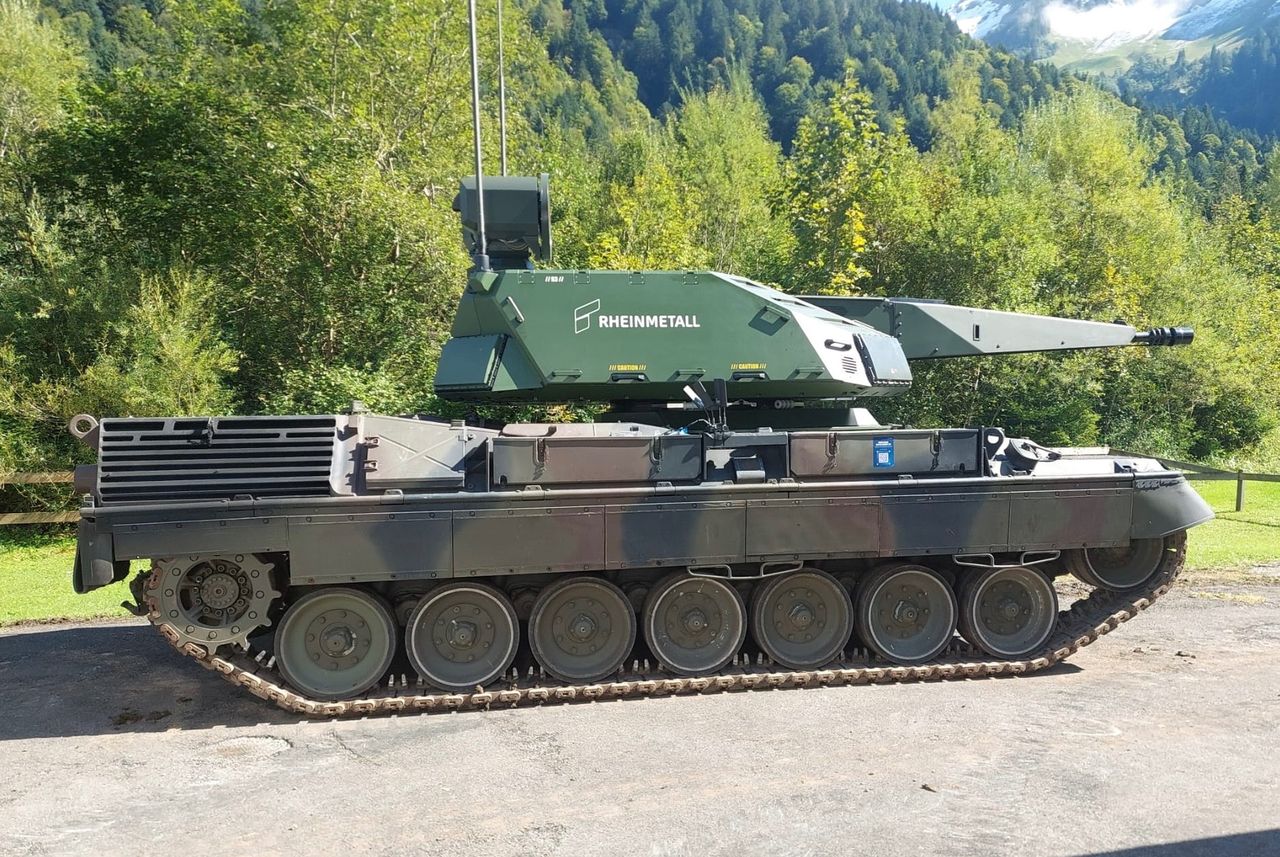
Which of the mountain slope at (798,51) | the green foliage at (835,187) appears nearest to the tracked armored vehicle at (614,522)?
the green foliage at (835,187)

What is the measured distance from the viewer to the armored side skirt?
282 inches

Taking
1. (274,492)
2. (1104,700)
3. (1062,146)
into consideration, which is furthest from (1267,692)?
(1062,146)

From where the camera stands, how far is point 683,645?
8.23 m

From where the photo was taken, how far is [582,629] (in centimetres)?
804

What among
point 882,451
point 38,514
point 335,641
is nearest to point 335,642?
point 335,641

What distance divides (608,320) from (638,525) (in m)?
1.91

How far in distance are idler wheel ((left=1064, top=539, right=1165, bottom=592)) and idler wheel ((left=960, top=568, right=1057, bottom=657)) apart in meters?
0.41

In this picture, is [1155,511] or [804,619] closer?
[804,619]

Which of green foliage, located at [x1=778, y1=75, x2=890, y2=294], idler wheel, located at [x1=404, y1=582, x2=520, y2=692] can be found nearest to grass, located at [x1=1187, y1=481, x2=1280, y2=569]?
green foliage, located at [x1=778, y1=75, x2=890, y2=294]

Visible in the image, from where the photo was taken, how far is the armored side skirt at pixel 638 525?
23.5 feet

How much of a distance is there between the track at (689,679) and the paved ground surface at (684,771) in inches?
5.7

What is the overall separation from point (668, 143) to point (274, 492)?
42.5 m

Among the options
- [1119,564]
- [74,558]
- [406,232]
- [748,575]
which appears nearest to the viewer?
[748,575]

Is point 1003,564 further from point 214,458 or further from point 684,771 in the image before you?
point 214,458
